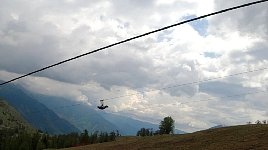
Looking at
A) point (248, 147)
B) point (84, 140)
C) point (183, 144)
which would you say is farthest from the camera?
point (84, 140)

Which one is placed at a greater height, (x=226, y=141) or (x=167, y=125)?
(x=167, y=125)

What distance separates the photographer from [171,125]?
515 feet

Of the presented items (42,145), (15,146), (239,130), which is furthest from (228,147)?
(15,146)

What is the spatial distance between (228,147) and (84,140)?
469 ft

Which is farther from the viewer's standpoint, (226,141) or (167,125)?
(167,125)

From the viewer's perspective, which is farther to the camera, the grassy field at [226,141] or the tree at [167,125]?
the tree at [167,125]

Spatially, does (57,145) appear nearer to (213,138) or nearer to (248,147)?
(213,138)

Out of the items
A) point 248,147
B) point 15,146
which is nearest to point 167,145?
point 248,147

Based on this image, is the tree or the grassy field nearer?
the grassy field

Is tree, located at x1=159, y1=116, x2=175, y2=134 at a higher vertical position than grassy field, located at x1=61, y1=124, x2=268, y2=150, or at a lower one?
higher

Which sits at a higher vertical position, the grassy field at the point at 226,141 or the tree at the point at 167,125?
the tree at the point at 167,125

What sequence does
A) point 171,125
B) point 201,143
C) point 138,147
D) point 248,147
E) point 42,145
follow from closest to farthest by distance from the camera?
point 248,147 → point 201,143 → point 138,147 → point 171,125 → point 42,145

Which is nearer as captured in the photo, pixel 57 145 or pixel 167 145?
pixel 167 145

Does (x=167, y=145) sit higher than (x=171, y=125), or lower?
lower
